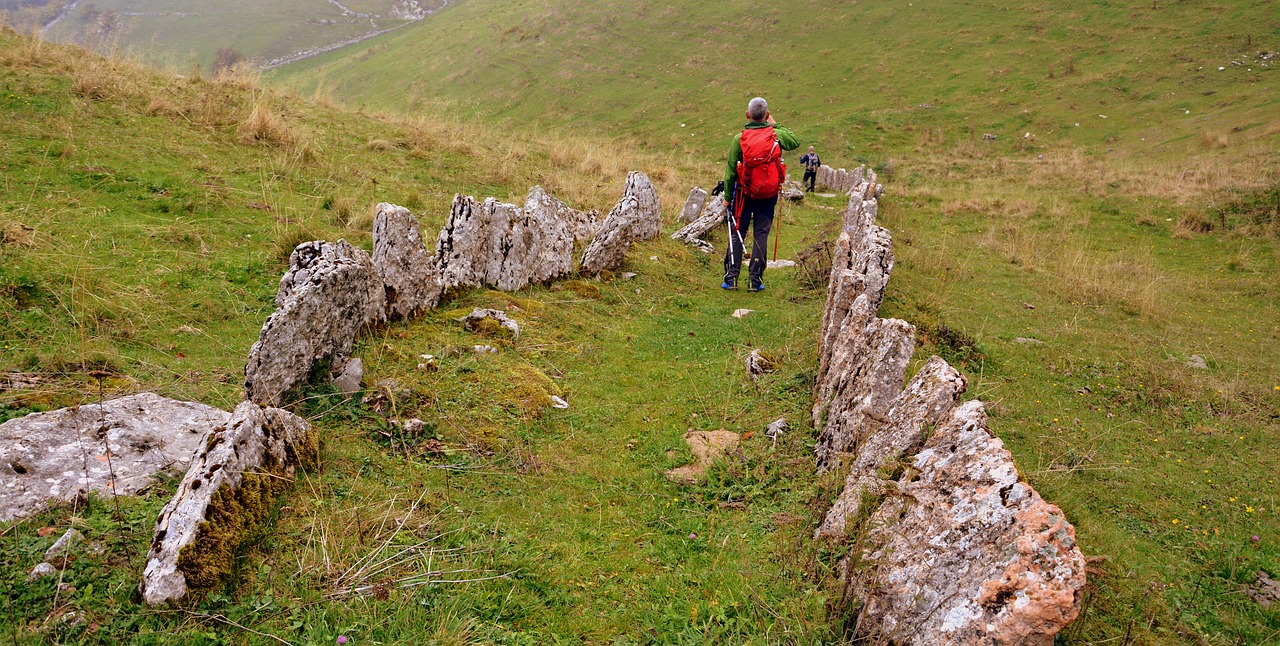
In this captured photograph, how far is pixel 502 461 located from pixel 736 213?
712 centimetres

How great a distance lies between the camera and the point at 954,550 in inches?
136

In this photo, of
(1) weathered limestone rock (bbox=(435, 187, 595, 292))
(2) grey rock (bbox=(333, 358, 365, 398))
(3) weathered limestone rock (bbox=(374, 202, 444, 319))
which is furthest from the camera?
(1) weathered limestone rock (bbox=(435, 187, 595, 292))

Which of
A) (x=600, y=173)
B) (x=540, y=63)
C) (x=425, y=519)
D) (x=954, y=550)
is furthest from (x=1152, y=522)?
(x=540, y=63)

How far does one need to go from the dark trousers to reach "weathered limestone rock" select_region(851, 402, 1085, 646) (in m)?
7.26

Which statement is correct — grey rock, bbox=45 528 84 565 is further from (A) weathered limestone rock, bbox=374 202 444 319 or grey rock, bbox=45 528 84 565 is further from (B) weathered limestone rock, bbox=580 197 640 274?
(B) weathered limestone rock, bbox=580 197 640 274

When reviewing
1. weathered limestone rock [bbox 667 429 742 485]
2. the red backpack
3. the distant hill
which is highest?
the distant hill

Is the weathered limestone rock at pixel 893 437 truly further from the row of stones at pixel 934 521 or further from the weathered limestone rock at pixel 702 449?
the weathered limestone rock at pixel 702 449

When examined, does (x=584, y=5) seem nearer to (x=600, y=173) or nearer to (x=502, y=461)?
(x=600, y=173)

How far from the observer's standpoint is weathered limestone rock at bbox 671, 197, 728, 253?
14.0 metres

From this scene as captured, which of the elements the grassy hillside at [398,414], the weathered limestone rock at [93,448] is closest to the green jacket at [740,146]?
the grassy hillside at [398,414]

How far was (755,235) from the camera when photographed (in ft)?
36.9

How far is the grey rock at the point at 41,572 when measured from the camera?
3059 mm

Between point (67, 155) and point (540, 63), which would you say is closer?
point (67, 155)

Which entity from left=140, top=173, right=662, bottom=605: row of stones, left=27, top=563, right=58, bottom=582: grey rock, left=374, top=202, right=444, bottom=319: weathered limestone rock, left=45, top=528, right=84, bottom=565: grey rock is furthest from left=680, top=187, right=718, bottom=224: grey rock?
left=27, top=563, right=58, bottom=582: grey rock
